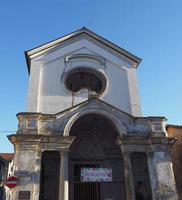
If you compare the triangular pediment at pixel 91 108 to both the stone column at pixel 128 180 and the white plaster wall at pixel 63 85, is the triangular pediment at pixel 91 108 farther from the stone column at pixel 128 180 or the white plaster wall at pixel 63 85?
the stone column at pixel 128 180

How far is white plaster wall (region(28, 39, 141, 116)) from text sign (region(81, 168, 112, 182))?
402 cm

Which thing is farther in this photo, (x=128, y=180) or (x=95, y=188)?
(x=95, y=188)

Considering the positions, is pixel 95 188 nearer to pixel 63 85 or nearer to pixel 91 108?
pixel 91 108

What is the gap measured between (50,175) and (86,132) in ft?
10.1

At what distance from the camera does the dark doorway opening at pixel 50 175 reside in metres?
13.2

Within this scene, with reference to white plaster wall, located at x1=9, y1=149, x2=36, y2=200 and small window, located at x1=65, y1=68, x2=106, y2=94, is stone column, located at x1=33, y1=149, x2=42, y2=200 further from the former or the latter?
small window, located at x1=65, y1=68, x2=106, y2=94

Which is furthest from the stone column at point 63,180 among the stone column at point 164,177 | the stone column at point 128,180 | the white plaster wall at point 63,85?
the stone column at point 164,177

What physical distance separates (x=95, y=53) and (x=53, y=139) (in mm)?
7190

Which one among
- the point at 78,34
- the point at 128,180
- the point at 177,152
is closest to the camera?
the point at 128,180

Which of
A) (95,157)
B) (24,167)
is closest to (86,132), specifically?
(95,157)

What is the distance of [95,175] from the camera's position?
12219 millimetres

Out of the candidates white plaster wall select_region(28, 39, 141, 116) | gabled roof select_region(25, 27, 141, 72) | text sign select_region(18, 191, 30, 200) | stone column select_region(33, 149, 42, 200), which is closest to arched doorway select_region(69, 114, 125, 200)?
white plaster wall select_region(28, 39, 141, 116)

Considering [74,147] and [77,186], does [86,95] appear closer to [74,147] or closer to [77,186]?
[74,147]

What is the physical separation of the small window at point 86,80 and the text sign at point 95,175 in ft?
18.0
